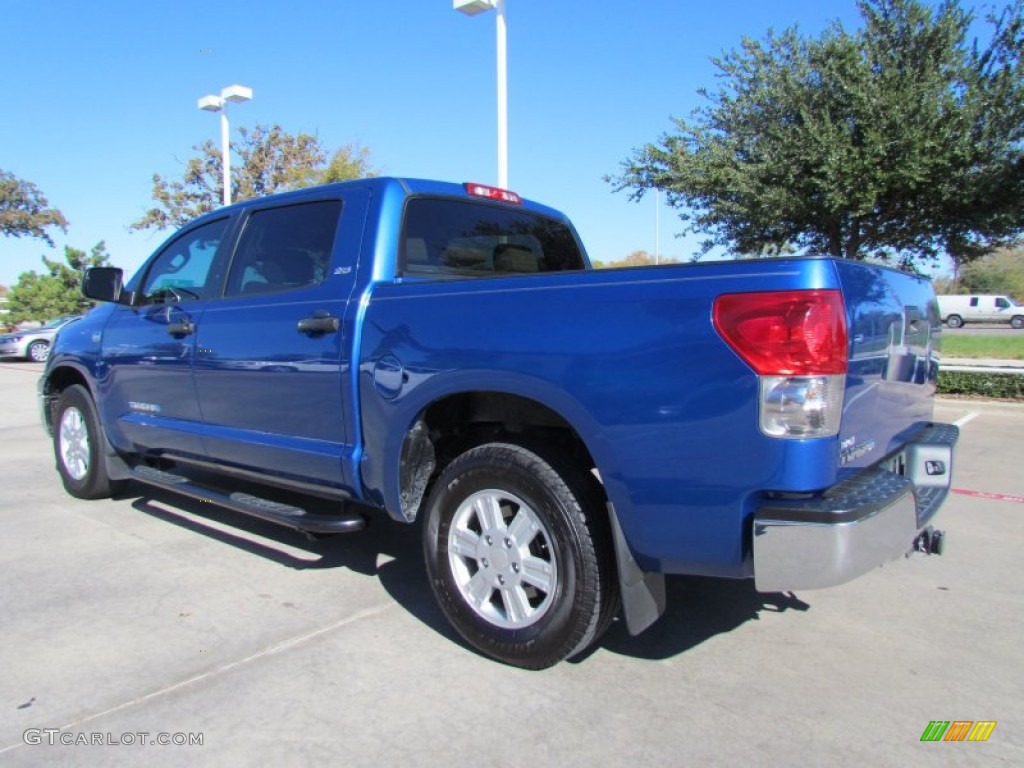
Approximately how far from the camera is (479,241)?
4.19 meters

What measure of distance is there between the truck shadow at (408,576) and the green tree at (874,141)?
29.1 feet

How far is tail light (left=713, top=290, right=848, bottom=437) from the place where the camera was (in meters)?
2.31

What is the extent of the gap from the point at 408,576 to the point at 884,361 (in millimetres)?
2612

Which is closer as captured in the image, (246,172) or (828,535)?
(828,535)

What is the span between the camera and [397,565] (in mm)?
4305

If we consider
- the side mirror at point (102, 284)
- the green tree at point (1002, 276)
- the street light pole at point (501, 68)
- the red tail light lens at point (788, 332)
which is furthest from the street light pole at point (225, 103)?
the green tree at point (1002, 276)

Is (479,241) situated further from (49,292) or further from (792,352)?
(49,292)

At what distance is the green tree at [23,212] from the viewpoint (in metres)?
46.7

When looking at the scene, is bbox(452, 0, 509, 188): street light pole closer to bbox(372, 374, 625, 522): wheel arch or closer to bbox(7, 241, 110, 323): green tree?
bbox(372, 374, 625, 522): wheel arch

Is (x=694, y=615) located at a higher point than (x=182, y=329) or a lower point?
lower

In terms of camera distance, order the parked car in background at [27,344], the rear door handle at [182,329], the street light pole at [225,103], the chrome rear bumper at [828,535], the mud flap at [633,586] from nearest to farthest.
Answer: the chrome rear bumper at [828,535], the mud flap at [633,586], the rear door handle at [182,329], the street light pole at [225,103], the parked car in background at [27,344]

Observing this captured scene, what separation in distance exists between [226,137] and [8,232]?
41.2 meters

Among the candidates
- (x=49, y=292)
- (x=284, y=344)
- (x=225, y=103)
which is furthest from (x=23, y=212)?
(x=284, y=344)

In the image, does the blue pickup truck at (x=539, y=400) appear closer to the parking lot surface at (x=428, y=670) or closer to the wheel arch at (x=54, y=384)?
the parking lot surface at (x=428, y=670)
